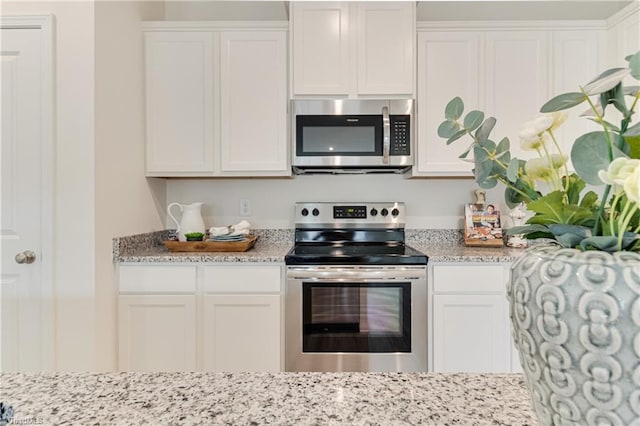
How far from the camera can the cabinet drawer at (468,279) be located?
1952 millimetres

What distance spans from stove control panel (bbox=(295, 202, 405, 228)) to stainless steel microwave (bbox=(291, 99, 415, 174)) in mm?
390

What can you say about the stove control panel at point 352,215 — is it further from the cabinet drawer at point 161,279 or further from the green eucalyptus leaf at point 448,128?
the green eucalyptus leaf at point 448,128

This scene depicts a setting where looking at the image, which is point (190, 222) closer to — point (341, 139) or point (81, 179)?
point (81, 179)

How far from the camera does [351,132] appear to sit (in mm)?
2180

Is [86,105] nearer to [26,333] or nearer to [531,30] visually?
[26,333]

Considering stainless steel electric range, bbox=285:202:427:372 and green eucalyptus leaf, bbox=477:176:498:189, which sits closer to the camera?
green eucalyptus leaf, bbox=477:176:498:189

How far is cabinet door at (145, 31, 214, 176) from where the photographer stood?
225 cm

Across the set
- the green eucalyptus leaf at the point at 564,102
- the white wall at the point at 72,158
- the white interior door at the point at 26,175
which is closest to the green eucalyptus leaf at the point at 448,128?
the green eucalyptus leaf at the point at 564,102

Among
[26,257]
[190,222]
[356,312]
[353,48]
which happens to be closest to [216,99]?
[190,222]

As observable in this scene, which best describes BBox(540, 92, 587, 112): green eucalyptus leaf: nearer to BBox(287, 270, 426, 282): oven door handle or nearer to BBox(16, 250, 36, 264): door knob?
BBox(287, 270, 426, 282): oven door handle

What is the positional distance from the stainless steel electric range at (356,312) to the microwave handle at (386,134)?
2.05ft

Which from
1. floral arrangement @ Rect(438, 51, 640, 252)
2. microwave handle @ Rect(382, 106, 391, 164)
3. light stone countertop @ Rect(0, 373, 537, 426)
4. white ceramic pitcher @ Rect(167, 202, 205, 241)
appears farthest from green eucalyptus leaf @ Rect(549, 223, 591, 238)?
white ceramic pitcher @ Rect(167, 202, 205, 241)

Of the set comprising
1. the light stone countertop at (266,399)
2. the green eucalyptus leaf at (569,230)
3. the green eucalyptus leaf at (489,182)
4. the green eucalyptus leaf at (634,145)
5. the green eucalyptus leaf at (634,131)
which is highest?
the green eucalyptus leaf at (634,131)

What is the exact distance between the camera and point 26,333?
5.73ft
